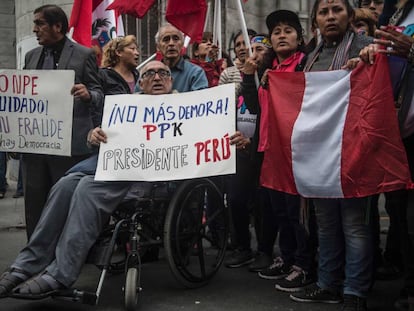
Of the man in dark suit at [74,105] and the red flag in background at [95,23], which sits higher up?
the red flag in background at [95,23]

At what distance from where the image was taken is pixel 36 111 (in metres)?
4.09

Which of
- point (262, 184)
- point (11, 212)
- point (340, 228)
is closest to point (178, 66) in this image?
point (262, 184)

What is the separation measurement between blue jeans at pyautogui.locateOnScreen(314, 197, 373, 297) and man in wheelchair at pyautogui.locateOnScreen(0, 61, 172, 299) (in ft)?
4.15

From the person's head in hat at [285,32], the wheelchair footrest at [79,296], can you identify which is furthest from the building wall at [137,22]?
the wheelchair footrest at [79,296]

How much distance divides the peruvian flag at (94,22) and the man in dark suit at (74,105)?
1.22m

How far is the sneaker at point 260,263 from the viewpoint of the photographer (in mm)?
4266

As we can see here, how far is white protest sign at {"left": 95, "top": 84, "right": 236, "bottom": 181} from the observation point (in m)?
3.56

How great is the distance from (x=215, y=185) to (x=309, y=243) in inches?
30.3

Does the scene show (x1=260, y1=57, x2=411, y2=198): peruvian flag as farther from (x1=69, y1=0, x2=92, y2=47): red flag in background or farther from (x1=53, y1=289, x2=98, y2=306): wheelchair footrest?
(x1=69, y1=0, x2=92, y2=47): red flag in background

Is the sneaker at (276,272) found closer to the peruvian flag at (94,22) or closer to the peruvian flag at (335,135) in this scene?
the peruvian flag at (335,135)

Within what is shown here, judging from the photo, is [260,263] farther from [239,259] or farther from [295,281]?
[295,281]

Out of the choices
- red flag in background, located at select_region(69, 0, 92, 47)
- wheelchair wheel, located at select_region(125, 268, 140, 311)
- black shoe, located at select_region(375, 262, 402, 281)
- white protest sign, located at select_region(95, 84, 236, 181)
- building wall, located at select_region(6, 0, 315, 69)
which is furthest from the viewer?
building wall, located at select_region(6, 0, 315, 69)

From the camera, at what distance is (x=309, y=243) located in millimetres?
3850

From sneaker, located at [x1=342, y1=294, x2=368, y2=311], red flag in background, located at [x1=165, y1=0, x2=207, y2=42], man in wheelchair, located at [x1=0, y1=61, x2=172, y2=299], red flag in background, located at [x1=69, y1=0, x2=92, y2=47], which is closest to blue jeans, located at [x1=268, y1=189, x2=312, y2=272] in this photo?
sneaker, located at [x1=342, y1=294, x2=368, y2=311]
